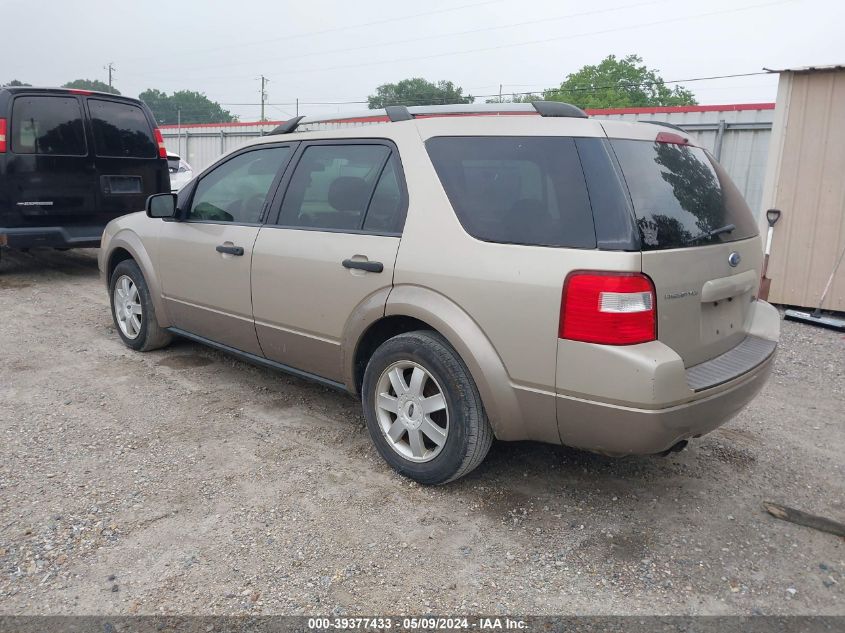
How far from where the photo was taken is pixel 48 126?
7465mm

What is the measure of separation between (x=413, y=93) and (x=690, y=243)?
2888 inches

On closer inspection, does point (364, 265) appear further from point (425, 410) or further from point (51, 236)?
point (51, 236)

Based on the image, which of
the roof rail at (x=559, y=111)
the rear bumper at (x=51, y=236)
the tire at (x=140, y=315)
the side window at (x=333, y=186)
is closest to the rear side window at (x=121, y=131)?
the rear bumper at (x=51, y=236)

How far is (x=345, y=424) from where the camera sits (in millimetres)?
4148

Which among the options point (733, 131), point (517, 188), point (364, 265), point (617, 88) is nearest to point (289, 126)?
point (364, 265)

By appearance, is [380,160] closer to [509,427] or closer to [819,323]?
[509,427]

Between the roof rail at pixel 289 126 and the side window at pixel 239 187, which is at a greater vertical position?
the roof rail at pixel 289 126

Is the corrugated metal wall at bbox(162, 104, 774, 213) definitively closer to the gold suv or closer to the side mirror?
the side mirror

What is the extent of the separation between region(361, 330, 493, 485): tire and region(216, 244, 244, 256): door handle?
1.28 metres

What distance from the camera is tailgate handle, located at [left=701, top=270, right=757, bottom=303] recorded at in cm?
295

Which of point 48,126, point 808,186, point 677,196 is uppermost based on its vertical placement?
point 48,126

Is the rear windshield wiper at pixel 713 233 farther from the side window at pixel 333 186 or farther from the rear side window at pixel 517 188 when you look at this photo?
the side window at pixel 333 186

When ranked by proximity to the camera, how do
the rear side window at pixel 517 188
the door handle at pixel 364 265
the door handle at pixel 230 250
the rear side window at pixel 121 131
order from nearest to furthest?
the rear side window at pixel 517 188, the door handle at pixel 364 265, the door handle at pixel 230 250, the rear side window at pixel 121 131

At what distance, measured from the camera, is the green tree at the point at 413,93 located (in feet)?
220
